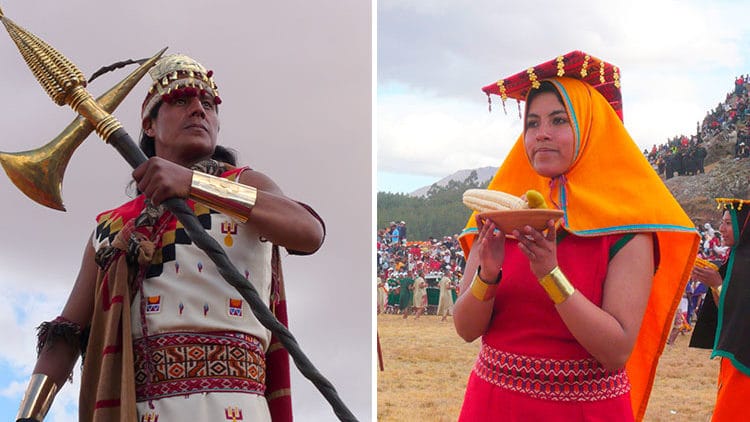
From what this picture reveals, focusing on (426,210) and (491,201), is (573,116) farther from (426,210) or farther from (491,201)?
(426,210)

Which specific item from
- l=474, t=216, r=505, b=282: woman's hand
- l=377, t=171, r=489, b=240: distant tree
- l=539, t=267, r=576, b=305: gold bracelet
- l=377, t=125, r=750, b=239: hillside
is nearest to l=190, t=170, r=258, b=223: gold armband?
l=474, t=216, r=505, b=282: woman's hand

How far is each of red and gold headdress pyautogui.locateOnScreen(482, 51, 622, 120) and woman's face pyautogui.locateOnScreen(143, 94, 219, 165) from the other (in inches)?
42.0

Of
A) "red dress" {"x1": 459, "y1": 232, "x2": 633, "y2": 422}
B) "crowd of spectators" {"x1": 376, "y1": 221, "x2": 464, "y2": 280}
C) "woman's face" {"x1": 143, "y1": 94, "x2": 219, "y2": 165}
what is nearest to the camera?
"woman's face" {"x1": 143, "y1": 94, "x2": 219, "y2": 165}

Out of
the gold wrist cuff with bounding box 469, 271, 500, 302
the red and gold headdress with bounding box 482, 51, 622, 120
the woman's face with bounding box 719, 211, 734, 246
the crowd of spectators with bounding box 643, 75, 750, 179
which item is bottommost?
the gold wrist cuff with bounding box 469, 271, 500, 302

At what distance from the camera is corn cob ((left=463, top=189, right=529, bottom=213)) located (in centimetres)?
263

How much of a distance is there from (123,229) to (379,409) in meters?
10.9

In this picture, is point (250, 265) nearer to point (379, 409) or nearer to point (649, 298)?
point (649, 298)

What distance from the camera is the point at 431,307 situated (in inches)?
685

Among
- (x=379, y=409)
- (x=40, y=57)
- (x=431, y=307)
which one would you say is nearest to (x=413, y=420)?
(x=379, y=409)

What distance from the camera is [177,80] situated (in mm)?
2547

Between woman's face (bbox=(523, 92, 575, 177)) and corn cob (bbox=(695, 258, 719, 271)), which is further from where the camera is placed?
corn cob (bbox=(695, 258, 719, 271))

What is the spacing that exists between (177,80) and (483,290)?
1.10m

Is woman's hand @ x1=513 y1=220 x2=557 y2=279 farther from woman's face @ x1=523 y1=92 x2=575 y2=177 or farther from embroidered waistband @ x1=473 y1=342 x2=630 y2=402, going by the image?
woman's face @ x1=523 y1=92 x2=575 y2=177

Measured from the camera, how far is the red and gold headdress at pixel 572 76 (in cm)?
294
